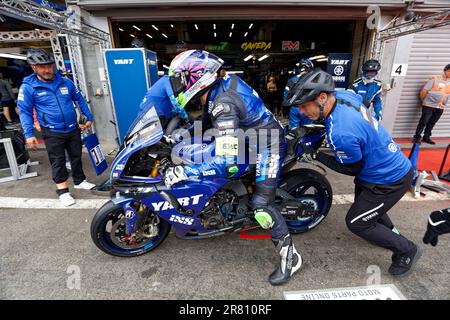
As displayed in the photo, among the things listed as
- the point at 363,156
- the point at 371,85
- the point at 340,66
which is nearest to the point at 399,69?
the point at 340,66

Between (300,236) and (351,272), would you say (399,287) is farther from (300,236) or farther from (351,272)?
(300,236)

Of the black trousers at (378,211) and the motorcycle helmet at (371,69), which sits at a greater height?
the motorcycle helmet at (371,69)

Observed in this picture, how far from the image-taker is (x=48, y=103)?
367 cm

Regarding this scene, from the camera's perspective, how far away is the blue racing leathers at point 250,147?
2.20 m

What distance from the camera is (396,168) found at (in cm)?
218

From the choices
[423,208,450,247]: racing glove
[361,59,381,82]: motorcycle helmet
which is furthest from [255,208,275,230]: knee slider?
[361,59,381,82]: motorcycle helmet

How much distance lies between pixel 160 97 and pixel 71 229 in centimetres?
237

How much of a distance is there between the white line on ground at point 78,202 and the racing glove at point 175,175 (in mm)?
2084

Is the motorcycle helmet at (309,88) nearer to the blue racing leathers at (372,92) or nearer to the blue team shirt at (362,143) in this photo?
the blue team shirt at (362,143)

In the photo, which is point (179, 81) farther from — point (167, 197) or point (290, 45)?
point (290, 45)

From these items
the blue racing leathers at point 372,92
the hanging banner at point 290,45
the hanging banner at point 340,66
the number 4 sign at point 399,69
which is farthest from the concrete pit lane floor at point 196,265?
the hanging banner at point 290,45

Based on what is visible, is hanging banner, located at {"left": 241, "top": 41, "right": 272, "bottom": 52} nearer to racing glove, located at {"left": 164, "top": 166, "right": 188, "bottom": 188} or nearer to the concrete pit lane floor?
the concrete pit lane floor

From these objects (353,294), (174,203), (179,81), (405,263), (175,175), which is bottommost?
(353,294)

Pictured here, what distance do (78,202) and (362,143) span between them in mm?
3945
